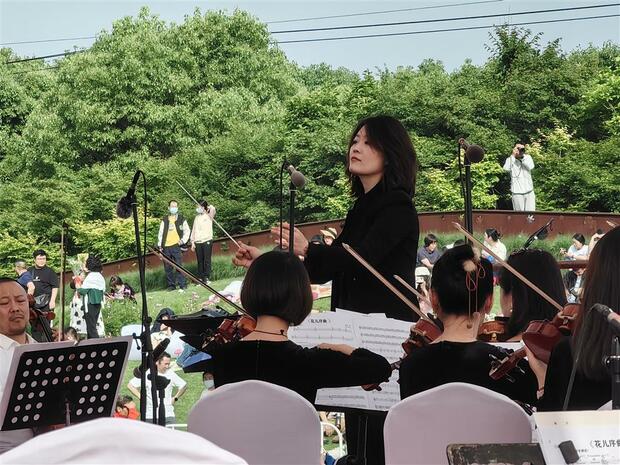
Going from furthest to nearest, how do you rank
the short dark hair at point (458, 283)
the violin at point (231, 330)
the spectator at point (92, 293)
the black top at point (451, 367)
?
1. the spectator at point (92, 293)
2. the violin at point (231, 330)
3. the short dark hair at point (458, 283)
4. the black top at point (451, 367)

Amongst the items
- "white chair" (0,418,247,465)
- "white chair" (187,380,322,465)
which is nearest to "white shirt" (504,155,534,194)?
"white chair" (187,380,322,465)

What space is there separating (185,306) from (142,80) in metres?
11.7

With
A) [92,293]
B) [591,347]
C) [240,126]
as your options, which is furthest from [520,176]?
[591,347]

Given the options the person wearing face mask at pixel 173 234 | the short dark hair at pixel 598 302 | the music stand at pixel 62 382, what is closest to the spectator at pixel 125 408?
the music stand at pixel 62 382

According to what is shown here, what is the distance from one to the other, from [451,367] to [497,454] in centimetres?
114

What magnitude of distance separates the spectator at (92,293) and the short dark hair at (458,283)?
34.3ft

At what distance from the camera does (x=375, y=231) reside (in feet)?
11.9

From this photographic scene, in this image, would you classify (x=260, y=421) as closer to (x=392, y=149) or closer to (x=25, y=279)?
(x=392, y=149)

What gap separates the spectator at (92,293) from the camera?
1329 centimetres

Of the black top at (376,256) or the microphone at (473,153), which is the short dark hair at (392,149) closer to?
the black top at (376,256)

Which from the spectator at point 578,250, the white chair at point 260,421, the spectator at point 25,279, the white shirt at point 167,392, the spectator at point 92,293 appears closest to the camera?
the white chair at point 260,421

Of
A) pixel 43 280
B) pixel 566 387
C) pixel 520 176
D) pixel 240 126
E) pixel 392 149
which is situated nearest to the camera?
pixel 566 387

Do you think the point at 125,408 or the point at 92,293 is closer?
the point at 125,408

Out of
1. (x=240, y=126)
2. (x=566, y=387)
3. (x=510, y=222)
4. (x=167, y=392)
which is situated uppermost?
(x=240, y=126)
